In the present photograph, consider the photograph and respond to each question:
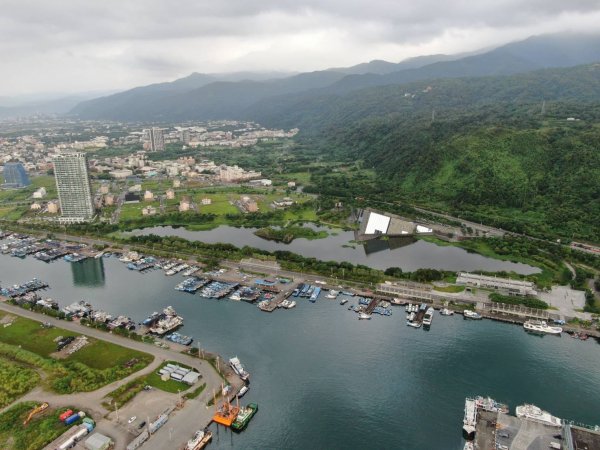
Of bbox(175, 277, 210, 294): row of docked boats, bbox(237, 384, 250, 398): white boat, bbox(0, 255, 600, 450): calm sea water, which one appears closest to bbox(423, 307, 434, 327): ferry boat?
bbox(0, 255, 600, 450): calm sea water

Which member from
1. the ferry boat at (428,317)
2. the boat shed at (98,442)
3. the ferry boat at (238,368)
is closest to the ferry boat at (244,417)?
the ferry boat at (238,368)

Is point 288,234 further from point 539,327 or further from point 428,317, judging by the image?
point 539,327

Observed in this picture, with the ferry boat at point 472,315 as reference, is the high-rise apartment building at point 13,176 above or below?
above

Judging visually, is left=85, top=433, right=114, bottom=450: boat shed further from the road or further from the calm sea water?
the calm sea water

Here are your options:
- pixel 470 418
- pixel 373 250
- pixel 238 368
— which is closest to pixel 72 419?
pixel 238 368

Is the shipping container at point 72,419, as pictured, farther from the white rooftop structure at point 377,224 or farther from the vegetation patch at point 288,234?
the white rooftop structure at point 377,224

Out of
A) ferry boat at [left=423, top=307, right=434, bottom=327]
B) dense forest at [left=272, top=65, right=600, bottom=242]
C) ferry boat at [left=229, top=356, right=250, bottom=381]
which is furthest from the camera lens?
dense forest at [left=272, top=65, right=600, bottom=242]
